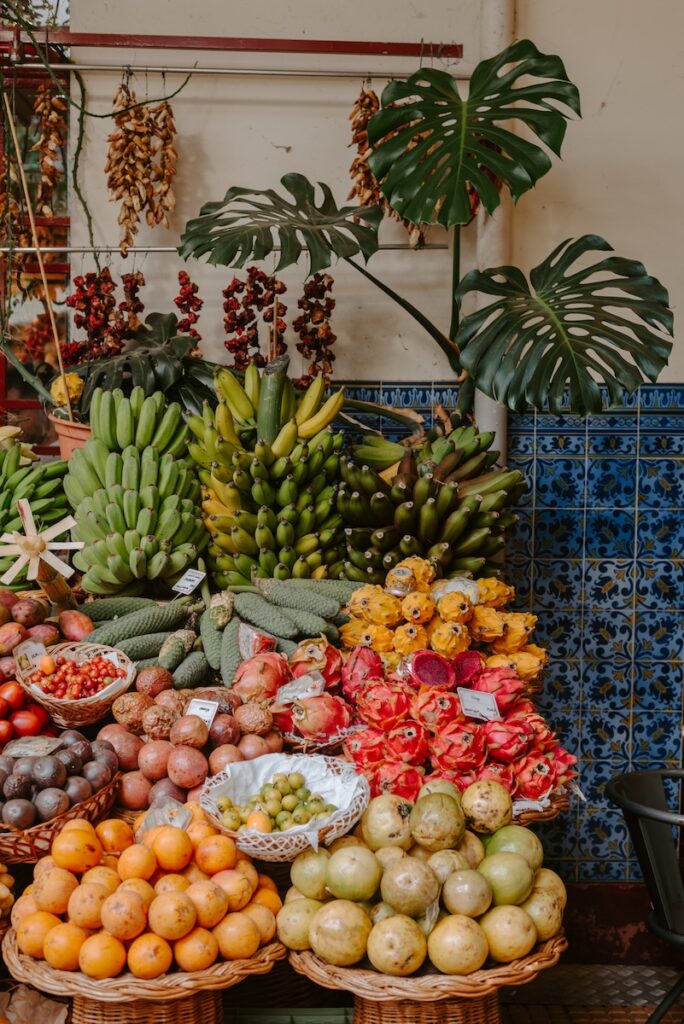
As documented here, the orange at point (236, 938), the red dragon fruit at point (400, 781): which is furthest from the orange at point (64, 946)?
the red dragon fruit at point (400, 781)

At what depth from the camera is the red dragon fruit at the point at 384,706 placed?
7.37 feet

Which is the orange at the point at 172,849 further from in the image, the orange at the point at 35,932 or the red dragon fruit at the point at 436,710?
the red dragon fruit at the point at 436,710

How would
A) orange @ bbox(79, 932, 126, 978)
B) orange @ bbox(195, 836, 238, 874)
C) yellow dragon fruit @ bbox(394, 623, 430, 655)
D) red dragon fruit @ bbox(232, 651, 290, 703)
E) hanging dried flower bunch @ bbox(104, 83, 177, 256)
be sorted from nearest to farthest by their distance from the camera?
1. orange @ bbox(79, 932, 126, 978)
2. orange @ bbox(195, 836, 238, 874)
3. red dragon fruit @ bbox(232, 651, 290, 703)
4. yellow dragon fruit @ bbox(394, 623, 430, 655)
5. hanging dried flower bunch @ bbox(104, 83, 177, 256)

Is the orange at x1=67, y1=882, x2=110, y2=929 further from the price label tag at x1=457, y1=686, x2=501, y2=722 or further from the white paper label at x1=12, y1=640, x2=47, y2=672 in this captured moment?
the price label tag at x1=457, y1=686, x2=501, y2=722

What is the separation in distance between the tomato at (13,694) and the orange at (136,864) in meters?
0.65

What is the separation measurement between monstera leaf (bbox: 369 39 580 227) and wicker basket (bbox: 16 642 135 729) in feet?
5.27

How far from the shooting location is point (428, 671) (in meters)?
2.38

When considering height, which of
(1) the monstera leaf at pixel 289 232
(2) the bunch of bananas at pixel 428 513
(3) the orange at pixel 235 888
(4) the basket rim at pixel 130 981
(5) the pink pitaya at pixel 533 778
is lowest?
(4) the basket rim at pixel 130 981

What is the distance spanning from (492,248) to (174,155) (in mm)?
1206

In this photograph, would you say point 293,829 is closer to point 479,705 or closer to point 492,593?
point 479,705

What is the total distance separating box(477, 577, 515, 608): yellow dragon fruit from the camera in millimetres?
2689

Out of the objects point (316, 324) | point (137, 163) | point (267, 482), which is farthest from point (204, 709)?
point (137, 163)

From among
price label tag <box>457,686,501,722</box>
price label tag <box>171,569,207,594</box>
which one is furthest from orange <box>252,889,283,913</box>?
price label tag <box>171,569,207,594</box>

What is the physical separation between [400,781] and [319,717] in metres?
0.26
